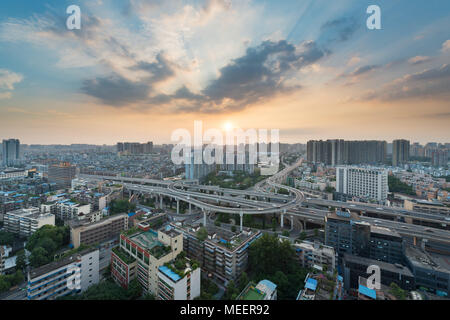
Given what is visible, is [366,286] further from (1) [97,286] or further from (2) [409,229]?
(1) [97,286]

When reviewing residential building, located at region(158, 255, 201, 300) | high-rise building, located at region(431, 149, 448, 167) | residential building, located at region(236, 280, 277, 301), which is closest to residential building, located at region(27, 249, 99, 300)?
residential building, located at region(158, 255, 201, 300)

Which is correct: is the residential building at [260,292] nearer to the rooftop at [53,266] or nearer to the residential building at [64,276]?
the residential building at [64,276]

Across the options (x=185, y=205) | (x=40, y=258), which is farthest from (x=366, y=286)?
(x=185, y=205)

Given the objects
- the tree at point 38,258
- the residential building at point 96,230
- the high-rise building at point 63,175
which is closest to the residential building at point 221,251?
the residential building at point 96,230

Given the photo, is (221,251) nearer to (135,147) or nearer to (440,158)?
(440,158)

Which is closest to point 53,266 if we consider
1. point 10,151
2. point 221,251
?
point 221,251

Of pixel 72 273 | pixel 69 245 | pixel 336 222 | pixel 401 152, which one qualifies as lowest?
pixel 69 245
